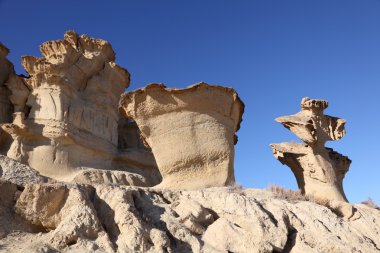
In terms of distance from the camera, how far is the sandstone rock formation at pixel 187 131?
915 cm

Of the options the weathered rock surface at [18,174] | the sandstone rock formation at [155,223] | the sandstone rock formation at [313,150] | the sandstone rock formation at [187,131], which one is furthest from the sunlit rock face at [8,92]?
the sandstone rock formation at [155,223]

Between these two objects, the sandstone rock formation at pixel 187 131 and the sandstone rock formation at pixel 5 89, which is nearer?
the sandstone rock formation at pixel 187 131

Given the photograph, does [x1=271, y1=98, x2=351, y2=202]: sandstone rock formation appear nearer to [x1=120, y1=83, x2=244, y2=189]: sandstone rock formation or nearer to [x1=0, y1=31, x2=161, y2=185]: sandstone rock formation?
[x1=120, y1=83, x2=244, y2=189]: sandstone rock formation

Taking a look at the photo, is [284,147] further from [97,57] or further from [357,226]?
[97,57]

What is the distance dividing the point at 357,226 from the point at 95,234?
197 inches

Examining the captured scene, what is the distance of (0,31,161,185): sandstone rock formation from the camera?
Result: 702 inches

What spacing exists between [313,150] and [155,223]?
5.43 metres

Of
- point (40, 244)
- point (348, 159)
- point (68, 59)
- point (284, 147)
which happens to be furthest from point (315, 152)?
point (68, 59)

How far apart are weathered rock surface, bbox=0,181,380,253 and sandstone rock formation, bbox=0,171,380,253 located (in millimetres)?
11

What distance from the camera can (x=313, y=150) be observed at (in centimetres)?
1027

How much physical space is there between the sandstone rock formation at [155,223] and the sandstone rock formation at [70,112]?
11311mm

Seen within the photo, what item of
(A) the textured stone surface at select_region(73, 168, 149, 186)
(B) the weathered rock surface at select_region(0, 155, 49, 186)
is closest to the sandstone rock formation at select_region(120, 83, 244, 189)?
(B) the weathered rock surface at select_region(0, 155, 49, 186)

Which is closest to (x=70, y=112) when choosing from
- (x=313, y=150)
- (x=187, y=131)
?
(x=187, y=131)

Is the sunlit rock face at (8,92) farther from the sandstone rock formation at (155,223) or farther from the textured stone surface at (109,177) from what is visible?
the sandstone rock formation at (155,223)
